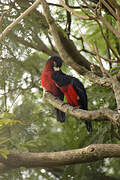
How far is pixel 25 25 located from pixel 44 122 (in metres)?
2.00


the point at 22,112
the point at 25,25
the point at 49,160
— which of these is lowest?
the point at 49,160

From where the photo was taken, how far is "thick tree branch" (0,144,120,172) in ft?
8.32

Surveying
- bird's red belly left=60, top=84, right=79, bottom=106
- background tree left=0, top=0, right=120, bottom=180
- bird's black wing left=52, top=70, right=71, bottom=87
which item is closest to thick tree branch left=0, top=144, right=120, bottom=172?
background tree left=0, top=0, right=120, bottom=180

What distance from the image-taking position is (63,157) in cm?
276

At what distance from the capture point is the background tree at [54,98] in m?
2.52

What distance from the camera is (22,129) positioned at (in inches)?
151

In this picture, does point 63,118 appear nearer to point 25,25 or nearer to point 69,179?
point 69,179

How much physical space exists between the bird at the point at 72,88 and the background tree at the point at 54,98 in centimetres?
12

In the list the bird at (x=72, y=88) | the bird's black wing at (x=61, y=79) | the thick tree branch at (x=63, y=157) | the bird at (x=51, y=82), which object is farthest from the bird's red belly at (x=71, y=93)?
the thick tree branch at (x=63, y=157)

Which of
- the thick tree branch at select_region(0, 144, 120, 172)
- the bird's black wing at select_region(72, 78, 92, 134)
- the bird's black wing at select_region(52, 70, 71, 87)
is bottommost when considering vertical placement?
the thick tree branch at select_region(0, 144, 120, 172)

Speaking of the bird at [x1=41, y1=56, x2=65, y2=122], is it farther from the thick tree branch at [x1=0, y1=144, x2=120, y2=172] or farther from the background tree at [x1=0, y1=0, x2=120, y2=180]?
the thick tree branch at [x1=0, y1=144, x2=120, y2=172]

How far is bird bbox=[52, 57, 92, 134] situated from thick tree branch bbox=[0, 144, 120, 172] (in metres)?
0.88

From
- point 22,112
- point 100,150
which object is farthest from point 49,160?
point 22,112

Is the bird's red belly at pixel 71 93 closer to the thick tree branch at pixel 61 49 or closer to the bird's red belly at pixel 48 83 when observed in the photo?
the bird's red belly at pixel 48 83
